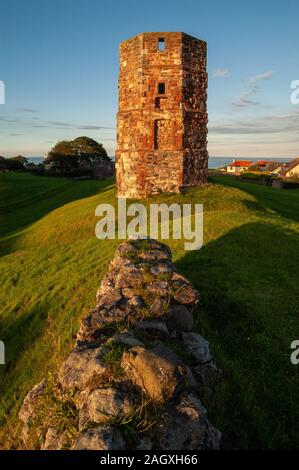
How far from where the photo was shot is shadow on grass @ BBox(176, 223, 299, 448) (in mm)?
5184

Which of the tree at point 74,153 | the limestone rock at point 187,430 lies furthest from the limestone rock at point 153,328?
the tree at point 74,153

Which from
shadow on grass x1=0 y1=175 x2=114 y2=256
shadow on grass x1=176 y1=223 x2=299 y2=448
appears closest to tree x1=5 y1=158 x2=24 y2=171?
shadow on grass x1=0 y1=175 x2=114 y2=256

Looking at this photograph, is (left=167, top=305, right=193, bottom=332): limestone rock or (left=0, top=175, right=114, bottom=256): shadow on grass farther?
(left=0, top=175, right=114, bottom=256): shadow on grass

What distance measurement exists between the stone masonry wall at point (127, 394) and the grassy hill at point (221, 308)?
91cm

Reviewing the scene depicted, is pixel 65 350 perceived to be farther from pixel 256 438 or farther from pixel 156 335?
pixel 256 438

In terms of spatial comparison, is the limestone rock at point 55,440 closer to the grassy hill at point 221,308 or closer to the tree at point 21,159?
the grassy hill at point 221,308

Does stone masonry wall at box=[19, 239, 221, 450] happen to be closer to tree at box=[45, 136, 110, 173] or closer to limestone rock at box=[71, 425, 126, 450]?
limestone rock at box=[71, 425, 126, 450]

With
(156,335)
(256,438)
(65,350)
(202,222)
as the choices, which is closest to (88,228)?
(202,222)

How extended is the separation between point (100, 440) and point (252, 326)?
216 inches

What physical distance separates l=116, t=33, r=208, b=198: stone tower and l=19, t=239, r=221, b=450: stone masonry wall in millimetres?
17578

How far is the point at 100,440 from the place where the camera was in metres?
3.39

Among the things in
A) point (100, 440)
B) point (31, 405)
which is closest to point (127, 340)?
point (100, 440)

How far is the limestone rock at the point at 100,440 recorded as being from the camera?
3375 millimetres

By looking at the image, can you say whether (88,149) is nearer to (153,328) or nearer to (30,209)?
(30,209)
